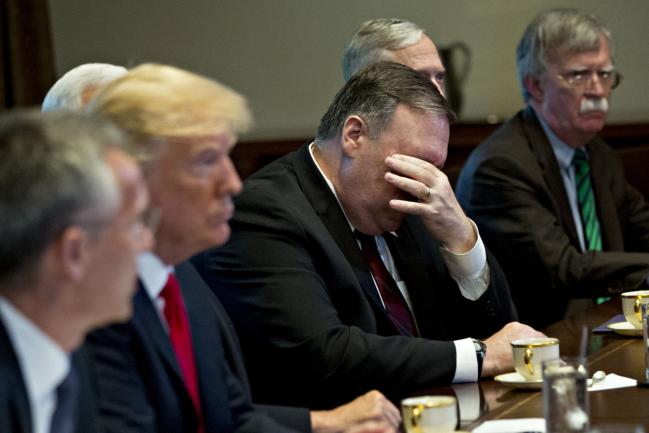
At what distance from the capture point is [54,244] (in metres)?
1.40

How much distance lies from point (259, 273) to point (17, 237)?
1370 millimetres

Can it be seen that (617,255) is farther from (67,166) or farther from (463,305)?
(67,166)

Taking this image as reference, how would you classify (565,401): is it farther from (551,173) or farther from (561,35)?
(561,35)

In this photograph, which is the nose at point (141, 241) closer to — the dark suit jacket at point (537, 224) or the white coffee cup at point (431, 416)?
the white coffee cup at point (431, 416)

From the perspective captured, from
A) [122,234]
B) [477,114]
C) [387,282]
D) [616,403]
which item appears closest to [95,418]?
[122,234]

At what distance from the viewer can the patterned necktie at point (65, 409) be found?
1580 mm

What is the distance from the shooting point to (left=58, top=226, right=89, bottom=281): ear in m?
1.40

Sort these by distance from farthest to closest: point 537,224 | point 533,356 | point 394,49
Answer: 1. point 537,224
2. point 394,49
3. point 533,356

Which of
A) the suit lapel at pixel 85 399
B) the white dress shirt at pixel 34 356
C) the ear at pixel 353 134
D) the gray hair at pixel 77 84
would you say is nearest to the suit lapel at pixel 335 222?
Result: the ear at pixel 353 134

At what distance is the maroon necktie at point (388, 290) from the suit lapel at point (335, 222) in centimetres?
8

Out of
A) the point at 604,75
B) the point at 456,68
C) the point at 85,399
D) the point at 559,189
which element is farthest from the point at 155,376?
the point at 456,68

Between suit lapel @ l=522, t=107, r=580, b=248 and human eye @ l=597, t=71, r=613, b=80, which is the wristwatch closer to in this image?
suit lapel @ l=522, t=107, r=580, b=248

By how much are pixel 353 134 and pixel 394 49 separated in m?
1.11

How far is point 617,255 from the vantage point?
4.09 m
